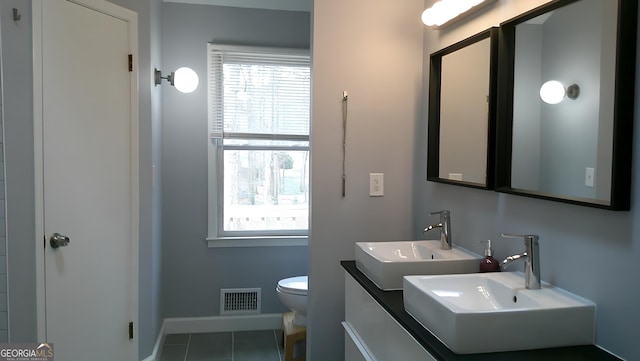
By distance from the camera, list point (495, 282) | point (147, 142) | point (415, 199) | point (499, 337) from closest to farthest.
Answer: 1. point (499, 337)
2. point (495, 282)
3. point (415, 199)
4. point (147, 142)

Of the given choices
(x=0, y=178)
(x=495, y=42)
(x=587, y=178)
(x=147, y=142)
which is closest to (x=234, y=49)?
(x=147, y=142)

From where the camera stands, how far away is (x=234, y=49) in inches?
131

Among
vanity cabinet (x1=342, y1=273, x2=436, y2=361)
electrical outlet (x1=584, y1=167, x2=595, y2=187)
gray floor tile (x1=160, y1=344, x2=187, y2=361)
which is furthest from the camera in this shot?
gray floor tile (x1=160, y1=344, x2=187, y2=361)

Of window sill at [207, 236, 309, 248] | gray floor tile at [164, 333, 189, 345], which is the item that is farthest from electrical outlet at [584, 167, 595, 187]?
gray floor tile at [164, 333, 189, 345]

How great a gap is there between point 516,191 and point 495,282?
327mm

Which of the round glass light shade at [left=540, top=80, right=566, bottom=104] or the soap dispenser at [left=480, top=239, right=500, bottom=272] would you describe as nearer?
the round glass light shade at [left=540, top=80, right=566, bottom=104]

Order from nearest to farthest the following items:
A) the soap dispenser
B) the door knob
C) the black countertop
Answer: the black countertop → the soap dispenser → the door knob

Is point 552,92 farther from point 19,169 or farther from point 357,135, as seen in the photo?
point 19,169

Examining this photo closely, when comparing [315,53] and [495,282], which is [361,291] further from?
[315,53]

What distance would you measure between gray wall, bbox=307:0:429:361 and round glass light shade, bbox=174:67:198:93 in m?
1.01

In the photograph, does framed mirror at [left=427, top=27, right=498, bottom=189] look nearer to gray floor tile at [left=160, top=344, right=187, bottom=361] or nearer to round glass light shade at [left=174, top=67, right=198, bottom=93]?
round glass light shade at [left=174, top=67, right=198, bottom=93]

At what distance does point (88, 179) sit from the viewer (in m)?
2.31

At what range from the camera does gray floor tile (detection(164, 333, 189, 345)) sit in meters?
3.25

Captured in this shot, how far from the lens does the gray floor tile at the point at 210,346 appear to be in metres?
3.05
